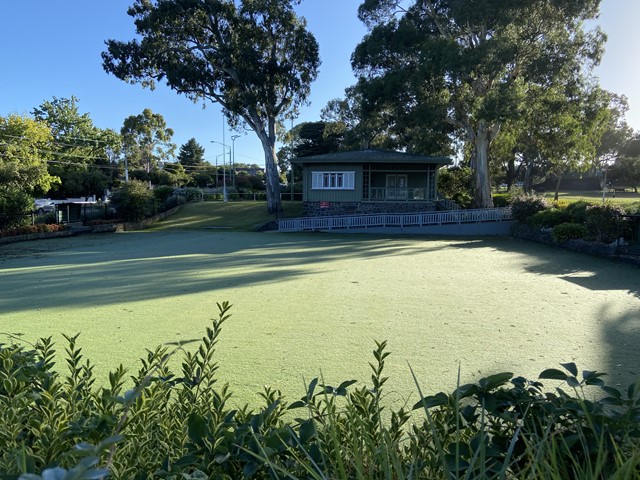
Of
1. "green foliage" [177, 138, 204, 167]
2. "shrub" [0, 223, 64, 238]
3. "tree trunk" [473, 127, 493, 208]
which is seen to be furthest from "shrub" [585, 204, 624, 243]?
"green foliage" [177, 138, 204, 167]

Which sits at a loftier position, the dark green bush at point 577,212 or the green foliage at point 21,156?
the green foliage at point 21,156

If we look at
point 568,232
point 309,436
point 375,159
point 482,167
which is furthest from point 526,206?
point 309,436

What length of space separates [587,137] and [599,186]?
57.0 metres

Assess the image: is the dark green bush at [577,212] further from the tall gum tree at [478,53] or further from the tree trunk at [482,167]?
the tree trunk at [482,167]

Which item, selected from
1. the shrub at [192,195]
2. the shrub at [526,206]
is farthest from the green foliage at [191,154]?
the shrub at [526,206]

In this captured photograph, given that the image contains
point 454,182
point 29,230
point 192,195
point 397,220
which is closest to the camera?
point 29,230

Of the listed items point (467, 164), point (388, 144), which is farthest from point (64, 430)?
point (467, 164)

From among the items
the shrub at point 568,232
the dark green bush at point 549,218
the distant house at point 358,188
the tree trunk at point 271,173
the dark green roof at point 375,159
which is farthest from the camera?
the tree trunk at point 271,173

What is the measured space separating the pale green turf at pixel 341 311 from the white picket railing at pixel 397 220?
407 inches

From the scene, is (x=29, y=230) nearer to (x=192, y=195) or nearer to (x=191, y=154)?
(x=192, y=195)

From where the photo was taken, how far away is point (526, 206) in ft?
71.5

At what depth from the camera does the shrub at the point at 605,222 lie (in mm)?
14008

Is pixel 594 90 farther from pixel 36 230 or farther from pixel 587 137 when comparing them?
pixel 36 230

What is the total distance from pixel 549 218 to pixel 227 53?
2197 centimetres
